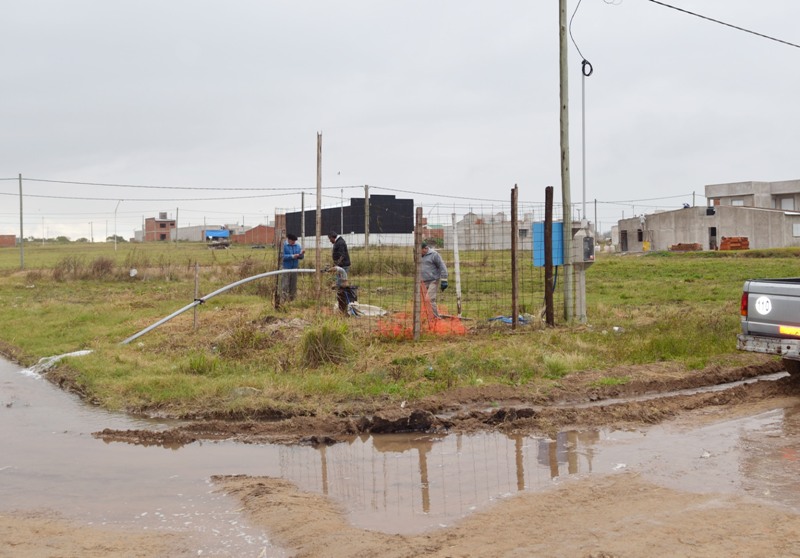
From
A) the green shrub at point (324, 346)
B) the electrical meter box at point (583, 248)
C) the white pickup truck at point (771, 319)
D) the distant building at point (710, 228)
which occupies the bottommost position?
the green shrub at point (324, 346)

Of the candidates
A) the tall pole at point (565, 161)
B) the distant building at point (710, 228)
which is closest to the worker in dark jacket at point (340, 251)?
the tall pole at point (565, 161)

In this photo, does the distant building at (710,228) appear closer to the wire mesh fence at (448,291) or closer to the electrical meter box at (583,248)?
the wire mesh fence at (448,291)

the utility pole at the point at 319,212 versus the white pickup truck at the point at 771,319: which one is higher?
the utility pole at the point at 319,212

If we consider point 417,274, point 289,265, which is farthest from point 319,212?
point 417,274

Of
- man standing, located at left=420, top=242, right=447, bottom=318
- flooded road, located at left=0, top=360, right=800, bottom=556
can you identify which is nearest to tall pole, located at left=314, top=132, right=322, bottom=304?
man standing, located at left=420, top=242, right=447, bottom=318

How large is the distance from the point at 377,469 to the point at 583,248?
9.04 m

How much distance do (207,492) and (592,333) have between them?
8832 millimetres

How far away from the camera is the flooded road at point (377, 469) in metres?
5.70

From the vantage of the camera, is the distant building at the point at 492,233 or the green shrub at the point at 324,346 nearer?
the green shrub at the point at 324,346

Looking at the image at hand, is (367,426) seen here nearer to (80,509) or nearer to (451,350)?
(80,509)

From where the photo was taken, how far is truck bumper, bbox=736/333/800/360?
881cm

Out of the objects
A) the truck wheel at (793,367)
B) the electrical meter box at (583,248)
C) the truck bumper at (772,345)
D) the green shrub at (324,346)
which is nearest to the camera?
the truck bumper at (772,345)

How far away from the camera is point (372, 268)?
21750 millimetres

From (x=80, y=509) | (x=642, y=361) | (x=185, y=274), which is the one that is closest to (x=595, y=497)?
(x=80, y=509)
